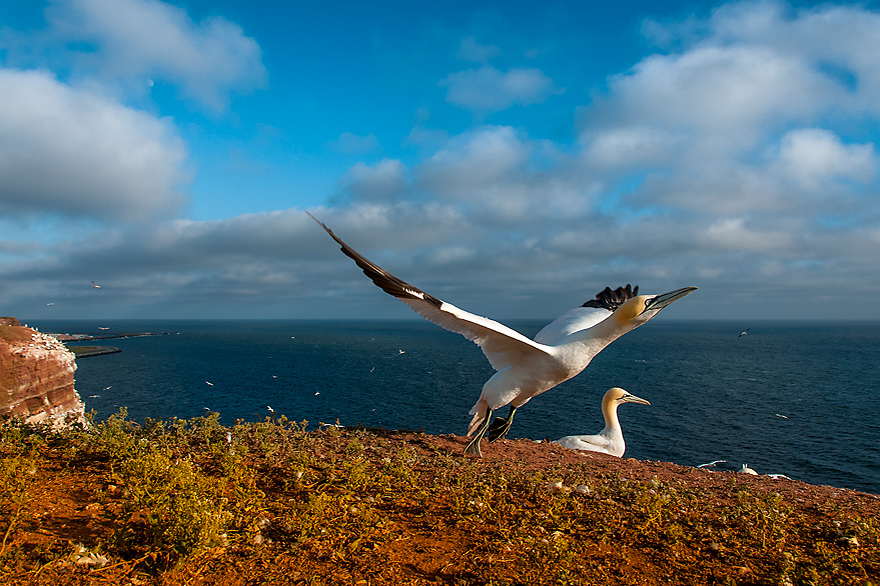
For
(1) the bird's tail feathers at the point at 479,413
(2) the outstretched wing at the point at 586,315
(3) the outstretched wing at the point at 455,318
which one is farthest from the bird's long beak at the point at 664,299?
(1) the bird's tail feathers at the point at 479,413

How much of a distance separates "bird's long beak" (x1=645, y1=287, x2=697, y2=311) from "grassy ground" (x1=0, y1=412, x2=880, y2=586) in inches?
97.1

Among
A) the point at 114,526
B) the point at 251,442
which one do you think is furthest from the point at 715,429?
the point at 114,526

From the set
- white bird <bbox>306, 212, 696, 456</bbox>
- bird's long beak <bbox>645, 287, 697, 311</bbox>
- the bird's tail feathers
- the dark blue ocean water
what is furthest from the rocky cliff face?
bird's long beak <bbox>645, 287, 697, 311</bbox>

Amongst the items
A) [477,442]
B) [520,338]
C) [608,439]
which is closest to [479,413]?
[477,442]

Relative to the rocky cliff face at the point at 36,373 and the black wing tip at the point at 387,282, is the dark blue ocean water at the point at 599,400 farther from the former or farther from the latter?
the black wing tip at the point at 387,282

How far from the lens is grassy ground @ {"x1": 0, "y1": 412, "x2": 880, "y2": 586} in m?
3.88

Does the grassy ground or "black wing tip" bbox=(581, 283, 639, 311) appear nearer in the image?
the grassy ground

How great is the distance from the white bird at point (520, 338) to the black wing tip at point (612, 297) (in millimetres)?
586

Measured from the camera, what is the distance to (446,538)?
4578 millimetres

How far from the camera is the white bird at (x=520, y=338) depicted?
629 centimetres

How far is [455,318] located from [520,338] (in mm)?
1073

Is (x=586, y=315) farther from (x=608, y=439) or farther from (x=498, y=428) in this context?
(x=608, y=439)

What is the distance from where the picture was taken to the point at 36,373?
17016 millimetres

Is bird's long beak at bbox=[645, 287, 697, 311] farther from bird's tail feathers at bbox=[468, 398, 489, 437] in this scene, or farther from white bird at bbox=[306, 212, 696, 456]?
bird's tail feathers at bbox=[468, 398, 489, 437]
